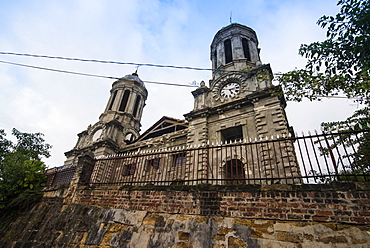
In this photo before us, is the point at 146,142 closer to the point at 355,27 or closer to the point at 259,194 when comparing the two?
the point at 259,194

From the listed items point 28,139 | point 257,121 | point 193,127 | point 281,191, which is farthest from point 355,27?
point 28,139

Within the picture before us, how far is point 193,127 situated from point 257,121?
416 centimetres

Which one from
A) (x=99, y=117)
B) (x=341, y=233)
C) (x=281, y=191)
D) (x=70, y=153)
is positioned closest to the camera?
(x=341, y=233)

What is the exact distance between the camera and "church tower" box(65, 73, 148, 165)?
1735 cm

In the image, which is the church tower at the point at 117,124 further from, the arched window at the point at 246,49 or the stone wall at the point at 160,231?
the arched window at the point at 246,49

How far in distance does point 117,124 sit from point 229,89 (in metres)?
11.2

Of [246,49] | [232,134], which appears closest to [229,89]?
[232,134]

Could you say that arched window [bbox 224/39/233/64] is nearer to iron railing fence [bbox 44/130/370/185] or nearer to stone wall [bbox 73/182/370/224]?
iron railing fence [bbox 44/130/370/185]

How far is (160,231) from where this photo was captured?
4.51m

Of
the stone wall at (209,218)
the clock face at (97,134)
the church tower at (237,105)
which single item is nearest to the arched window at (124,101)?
the clock face at (97,134)

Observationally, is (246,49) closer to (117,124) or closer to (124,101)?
(117,124)

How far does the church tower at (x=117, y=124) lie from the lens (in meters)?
17.3

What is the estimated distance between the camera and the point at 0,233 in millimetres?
7312

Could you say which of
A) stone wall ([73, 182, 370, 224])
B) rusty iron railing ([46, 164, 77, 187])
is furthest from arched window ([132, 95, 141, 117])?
stone wall ([73, 182, 370, 224])
